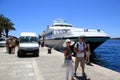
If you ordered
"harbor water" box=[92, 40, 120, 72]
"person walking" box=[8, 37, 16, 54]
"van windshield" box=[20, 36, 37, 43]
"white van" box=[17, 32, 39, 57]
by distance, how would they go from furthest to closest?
"harbor water" box=[92, 40, 120, 72]
"person walking" box=[8, 37, 16, 54]
"van windshield" box=[20, 36, 37, 43]
"white van" box=[17, 32, 39, 57]

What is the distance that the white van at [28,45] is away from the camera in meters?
20.4

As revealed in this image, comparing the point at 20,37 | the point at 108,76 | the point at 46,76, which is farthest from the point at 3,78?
the point at 20,37

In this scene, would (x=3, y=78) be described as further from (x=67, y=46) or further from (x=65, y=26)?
(x=65, y=26)

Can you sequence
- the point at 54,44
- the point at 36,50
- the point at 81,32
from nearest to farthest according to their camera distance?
the point at 36,50
the point at 81,32
the point at 54,44

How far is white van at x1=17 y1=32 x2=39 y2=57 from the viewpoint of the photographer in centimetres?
2036

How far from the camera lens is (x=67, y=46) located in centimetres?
793

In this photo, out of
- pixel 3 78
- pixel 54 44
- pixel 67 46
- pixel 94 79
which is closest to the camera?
pixel 67 46

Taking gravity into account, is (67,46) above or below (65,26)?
below

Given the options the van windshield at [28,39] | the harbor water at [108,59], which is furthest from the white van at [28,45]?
the harbor water at [108,59]

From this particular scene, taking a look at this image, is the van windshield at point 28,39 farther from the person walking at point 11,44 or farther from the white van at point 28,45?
the person walking at point 11,44

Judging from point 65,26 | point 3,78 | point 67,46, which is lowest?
point 3,78

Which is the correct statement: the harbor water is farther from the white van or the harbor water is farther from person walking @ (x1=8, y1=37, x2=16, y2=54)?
person walking @ (x1=8, y1=37, x2=16, y2=54)

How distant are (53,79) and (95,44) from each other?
25194 mm

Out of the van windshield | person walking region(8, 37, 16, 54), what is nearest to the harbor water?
the van windshield
